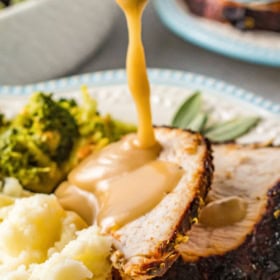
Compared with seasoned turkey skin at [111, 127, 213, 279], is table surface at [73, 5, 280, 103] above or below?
below

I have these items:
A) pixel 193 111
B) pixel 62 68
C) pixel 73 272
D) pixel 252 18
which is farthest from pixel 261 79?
pixel 73 272

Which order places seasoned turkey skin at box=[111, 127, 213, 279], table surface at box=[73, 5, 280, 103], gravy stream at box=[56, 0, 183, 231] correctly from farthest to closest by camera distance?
table surface at box=[73, 5, 280, 103] < gravy stream at box=[56, 0, 183, 231] < seasoned turkey skin at box=[111, 127, 213, 279]

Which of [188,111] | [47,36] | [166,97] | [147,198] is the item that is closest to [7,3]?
[47,36]

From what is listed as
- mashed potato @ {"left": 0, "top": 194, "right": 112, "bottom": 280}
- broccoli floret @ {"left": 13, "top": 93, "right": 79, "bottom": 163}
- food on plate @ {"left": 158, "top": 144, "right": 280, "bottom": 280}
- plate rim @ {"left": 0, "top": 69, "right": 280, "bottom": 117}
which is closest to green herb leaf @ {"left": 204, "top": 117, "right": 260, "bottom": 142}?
plate rim @ {"left": 0, "top": 69, "right": 280, "bottom": 117}

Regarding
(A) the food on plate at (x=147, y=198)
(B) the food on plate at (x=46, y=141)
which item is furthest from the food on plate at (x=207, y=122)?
(A) the food on plate at (x=147, y=198)

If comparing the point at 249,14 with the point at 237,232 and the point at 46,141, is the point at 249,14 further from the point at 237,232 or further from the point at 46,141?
the point at 237,232

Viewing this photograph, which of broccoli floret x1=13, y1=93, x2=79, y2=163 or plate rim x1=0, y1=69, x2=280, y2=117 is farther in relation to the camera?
plate rim x1=0, y1=69, x2=280, y2=117

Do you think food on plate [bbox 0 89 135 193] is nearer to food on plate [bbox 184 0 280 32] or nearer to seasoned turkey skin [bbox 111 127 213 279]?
seasoned turkey skin [bbox 111 127 213 279]
